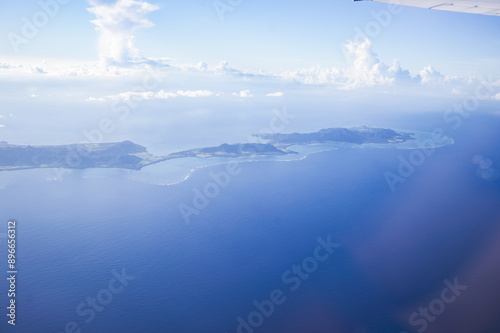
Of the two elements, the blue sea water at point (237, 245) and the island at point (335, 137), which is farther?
the island at point (335, 137)

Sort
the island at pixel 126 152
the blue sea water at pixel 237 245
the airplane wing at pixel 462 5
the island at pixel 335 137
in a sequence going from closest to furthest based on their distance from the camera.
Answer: the airplane wing at pixel 462 5 → the blue sea water at pixel 237 245 → the island at pixel 126 152 → the island at pixel 335 137

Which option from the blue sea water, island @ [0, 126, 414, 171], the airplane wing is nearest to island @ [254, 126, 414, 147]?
island @ [0, 126, 414, 171]

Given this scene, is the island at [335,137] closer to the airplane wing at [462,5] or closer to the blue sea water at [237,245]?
the blue sea water at [237,245]

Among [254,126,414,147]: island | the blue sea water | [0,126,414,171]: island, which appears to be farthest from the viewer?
[254,126,414,147]: island

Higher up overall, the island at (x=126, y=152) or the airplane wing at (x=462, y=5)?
the island at (x=126, y=152)

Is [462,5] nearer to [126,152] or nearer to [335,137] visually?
[126,152]

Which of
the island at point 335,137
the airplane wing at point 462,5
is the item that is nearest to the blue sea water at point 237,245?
the airplane wing at point 462,5

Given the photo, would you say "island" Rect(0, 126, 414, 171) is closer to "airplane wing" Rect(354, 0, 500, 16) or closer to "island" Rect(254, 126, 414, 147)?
"island" Rect(254, 126, 414, 147)
